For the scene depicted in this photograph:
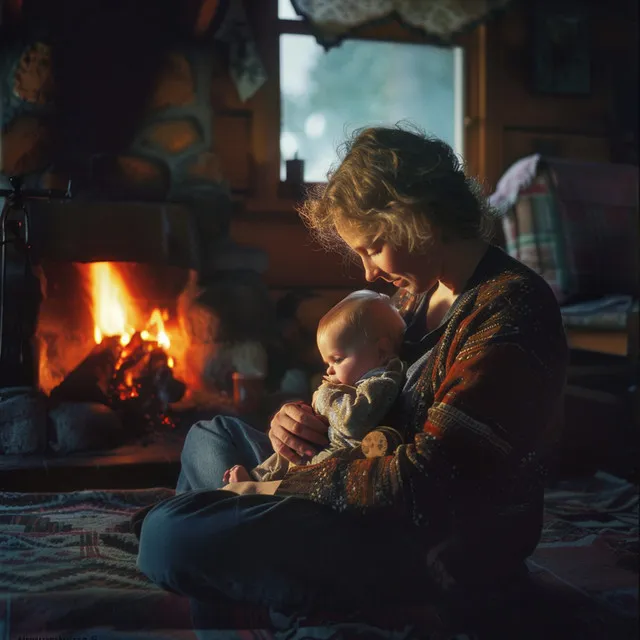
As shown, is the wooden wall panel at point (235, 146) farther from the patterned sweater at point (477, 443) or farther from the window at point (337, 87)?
the patterned sweater at point (477, 443)

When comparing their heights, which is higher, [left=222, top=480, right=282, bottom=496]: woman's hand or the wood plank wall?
the wood plank wall

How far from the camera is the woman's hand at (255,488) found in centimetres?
98

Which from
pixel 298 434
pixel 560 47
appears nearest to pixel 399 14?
pixel 560 47

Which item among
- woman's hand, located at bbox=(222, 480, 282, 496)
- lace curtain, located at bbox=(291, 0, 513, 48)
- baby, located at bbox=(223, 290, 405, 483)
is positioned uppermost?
lace curtain, located at bbox=(291, 0, 513, 48)

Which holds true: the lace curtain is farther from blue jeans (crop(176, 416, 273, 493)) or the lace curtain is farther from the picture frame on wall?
blue jeans (crop(176, 416, 273, 493))

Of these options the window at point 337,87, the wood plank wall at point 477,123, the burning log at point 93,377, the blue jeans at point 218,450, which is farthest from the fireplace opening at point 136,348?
the blue jeans at point 218,450

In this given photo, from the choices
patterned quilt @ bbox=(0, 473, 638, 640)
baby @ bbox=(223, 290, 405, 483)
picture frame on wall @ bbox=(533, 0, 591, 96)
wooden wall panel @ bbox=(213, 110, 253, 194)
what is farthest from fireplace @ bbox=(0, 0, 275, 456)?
picture frame on wall @ bbox=(533, 0, 591, 96)

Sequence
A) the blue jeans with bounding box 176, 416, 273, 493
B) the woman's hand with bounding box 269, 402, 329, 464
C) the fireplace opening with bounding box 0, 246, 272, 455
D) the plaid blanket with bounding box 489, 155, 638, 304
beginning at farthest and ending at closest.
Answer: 1. the plaid blanket with bounding box 489, 155, 638, 304
2. the fireplace opening with bounding box 0, 246, 272, 455
3. the blue jeans with bounding box 176, 416, 273, 493
4. the woman's hand with bounding box 269, 402, 329, 464

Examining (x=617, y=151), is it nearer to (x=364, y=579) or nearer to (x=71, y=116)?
(x=71, y=116)

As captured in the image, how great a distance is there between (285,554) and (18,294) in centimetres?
130

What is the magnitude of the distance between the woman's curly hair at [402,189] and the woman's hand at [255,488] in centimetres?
32

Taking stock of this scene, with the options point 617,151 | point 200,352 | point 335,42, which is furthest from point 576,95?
point 200,352

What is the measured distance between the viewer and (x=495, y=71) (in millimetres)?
2912

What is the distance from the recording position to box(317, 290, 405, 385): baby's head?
1.11m
